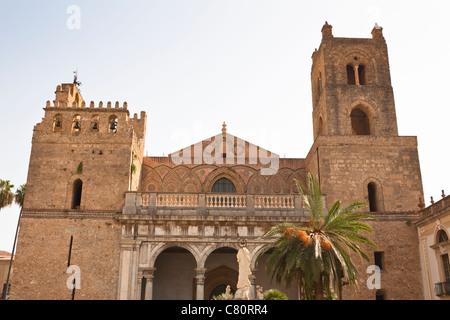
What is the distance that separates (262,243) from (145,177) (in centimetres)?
838

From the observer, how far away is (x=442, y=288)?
18.1 m

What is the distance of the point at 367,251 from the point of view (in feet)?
66.1

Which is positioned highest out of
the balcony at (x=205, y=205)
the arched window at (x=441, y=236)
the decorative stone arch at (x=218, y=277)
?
the balcony at (x=205, y=205)

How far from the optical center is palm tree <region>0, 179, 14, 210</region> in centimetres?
3219

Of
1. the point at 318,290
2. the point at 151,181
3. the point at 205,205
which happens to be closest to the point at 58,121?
the point at 151,181

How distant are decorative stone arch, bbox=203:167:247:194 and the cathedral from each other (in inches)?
4.2

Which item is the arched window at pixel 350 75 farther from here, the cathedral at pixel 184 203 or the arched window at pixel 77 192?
the arched window at pixel 77 192

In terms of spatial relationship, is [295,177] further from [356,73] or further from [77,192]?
[77,192]

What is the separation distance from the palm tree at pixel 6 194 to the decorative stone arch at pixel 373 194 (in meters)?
24.4

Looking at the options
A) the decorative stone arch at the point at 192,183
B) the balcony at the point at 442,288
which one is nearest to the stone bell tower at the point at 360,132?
the balcony at the point at 442,288

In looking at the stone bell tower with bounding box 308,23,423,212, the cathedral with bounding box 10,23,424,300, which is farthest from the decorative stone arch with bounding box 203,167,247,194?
the stone bell tower with bounding box 308,23,423,212

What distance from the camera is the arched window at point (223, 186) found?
82.8 feet
